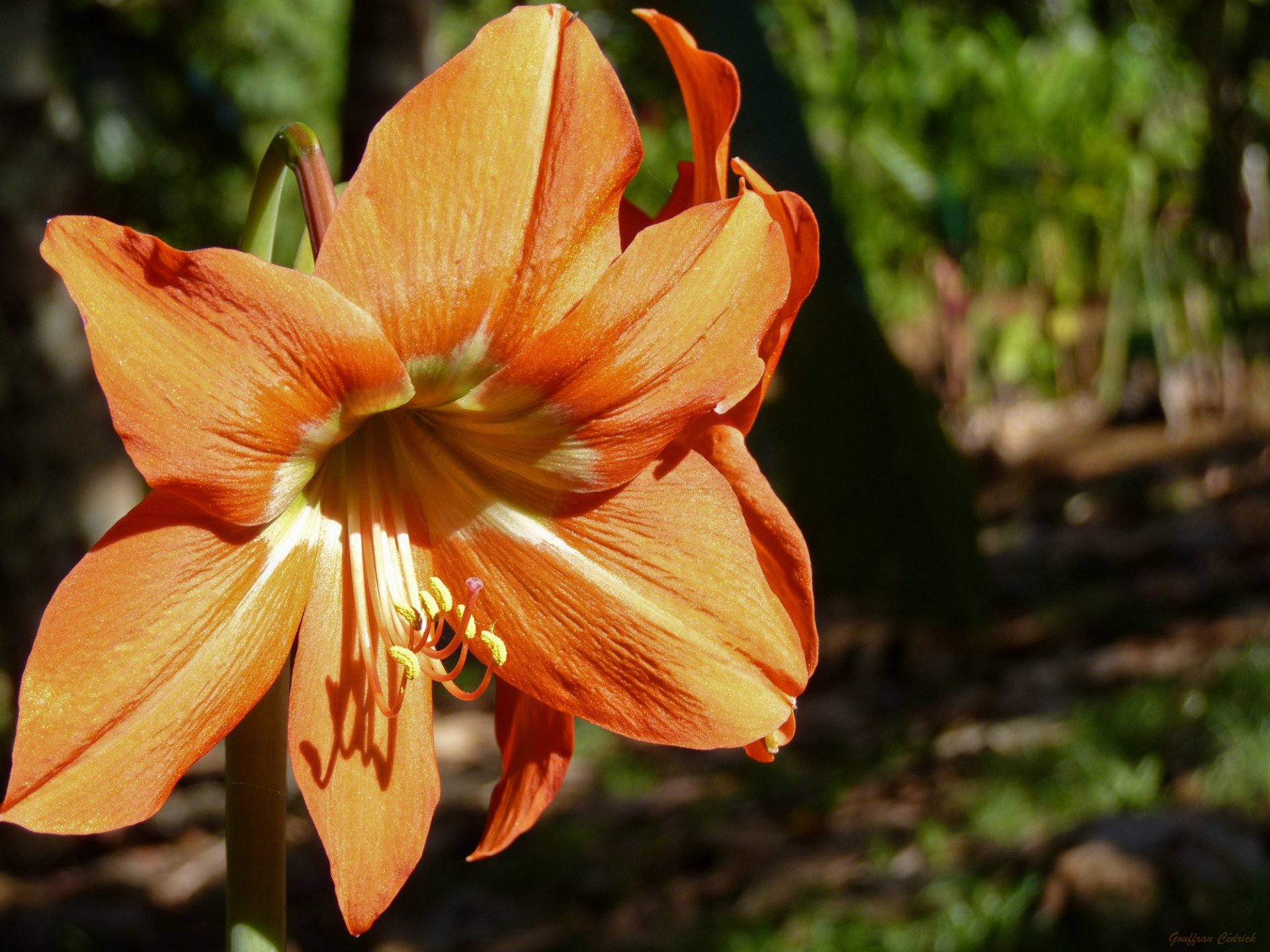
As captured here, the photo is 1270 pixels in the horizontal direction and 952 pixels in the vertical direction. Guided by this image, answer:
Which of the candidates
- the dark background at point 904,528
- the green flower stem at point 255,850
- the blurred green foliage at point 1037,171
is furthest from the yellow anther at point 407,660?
the blurred green foliage at point 1037,171

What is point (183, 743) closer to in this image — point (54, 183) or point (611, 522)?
point (611, 522)

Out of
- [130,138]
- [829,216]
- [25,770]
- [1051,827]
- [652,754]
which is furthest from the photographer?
[130,138]

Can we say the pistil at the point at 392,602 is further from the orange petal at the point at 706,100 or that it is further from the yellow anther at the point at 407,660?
the orange petal at the point at 706,100

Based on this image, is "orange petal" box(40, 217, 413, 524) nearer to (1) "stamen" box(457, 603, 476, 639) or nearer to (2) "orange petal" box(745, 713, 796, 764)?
(1) "stamen" box(457, 603, 476, 639)

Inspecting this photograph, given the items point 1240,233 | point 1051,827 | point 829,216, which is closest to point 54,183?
point 829,216

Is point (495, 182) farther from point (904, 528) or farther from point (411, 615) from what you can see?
point (904, 528)
